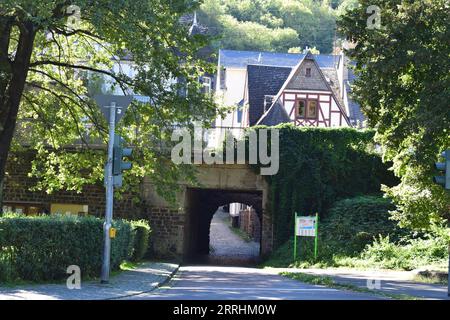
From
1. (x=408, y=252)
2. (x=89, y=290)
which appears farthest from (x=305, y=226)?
(x=89, y=290)

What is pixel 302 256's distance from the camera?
32781mm

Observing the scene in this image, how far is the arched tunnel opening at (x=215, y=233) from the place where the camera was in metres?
40.3

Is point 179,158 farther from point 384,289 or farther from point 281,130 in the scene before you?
point 281,130

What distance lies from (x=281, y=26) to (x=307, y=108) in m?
54.7

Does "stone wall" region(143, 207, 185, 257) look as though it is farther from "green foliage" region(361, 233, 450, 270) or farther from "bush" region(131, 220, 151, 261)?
"green foliage" region(361, 233, 450, 270)

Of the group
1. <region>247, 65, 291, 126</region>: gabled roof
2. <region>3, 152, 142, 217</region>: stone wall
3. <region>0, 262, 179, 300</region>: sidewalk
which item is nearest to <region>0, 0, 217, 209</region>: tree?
<region>0, 262, 179, 300</region>: sidewalk

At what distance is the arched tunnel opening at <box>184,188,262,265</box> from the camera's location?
132 ft

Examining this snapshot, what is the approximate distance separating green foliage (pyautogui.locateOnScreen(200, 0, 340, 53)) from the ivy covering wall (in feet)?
196

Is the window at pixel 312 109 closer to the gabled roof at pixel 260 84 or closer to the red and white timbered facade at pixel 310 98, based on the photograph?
the red and white timbered facade at pixel 310 98

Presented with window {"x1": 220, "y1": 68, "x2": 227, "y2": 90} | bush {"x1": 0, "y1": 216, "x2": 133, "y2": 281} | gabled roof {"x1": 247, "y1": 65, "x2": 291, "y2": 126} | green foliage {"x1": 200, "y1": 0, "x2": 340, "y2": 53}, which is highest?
green foliage {"x1": 200, "y1": 0, "x2": 340, "y2": 53}

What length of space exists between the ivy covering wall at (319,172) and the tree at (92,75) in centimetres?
1189

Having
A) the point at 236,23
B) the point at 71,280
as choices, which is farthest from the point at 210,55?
the point at 236,23

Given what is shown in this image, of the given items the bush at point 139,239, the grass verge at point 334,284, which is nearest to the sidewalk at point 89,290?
the grass verge at point 334,284

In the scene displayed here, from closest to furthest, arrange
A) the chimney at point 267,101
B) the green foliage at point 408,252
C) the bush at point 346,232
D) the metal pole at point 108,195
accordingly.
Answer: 1. the metal pole at point 108,195
2. the green foliage at point 408,252
3. the bush at point 346,232
4. the chimney at point 267,101
